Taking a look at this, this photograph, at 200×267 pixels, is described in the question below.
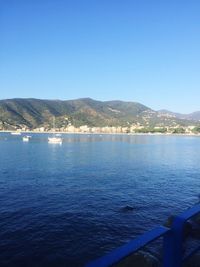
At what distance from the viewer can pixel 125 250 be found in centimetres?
354

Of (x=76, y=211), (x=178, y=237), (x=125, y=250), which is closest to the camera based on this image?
(x=125, y=250)

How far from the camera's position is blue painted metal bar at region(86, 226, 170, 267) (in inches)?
126

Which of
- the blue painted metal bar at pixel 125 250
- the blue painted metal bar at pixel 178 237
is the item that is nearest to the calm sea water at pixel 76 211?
the blue painted metal bar at pixel 178 237

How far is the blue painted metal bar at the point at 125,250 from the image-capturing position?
3191 mm

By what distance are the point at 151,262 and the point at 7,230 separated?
1385 centimetres

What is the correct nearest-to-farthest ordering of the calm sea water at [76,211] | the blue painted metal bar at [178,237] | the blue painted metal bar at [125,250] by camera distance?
1. the blue painted metal bar at [125,250]
2. the blue painted metal bar at [178,237]
3. the calm sea water at [76,211]

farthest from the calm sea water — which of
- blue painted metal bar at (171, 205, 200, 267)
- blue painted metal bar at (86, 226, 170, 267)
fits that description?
blue painted metal bar at (86, 226, 170, 267)

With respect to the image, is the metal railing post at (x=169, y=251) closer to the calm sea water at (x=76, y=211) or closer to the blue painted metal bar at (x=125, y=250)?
the blue painted metal bar at (x=125, y=250)

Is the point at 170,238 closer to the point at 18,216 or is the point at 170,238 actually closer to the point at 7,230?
the point at 7,230

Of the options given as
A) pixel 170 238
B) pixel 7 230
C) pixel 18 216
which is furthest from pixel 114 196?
pixel 170 238

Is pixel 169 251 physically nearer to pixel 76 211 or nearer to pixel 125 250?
pixel 125 250

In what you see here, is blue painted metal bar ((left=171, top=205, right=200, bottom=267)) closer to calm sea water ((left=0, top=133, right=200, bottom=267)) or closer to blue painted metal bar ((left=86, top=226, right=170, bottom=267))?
blue painted metal bar ((left=86, top=226, right=170, bottom=267))

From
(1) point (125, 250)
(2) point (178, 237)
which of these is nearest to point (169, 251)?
(2) point (178, 237)

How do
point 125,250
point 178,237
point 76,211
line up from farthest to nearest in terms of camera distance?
point 76,211 → point 178,237 → point 125,250
